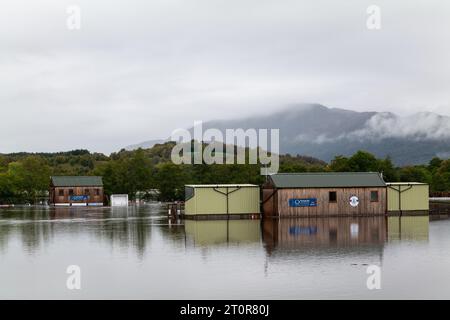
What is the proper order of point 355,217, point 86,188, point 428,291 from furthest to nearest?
point 86,188
point 355,217
point 428,291

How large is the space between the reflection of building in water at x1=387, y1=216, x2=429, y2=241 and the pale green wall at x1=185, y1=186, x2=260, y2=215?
35.1 feet

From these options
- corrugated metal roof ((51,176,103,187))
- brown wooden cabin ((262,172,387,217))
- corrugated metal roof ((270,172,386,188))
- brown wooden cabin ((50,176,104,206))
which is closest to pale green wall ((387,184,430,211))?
brown wooden cabin ((262,172,387,217))

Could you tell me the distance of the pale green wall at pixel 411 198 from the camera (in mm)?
53312

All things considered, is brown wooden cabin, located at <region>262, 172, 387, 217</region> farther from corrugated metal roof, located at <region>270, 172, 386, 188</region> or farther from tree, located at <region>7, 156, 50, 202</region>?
tree, located at <region>7, 156, 50, 202</region>

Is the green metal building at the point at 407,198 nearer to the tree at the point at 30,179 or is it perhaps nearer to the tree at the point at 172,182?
the tree at the point at 172,182

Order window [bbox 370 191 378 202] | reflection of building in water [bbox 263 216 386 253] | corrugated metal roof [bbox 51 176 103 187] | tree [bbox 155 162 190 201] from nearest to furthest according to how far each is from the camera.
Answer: reflection of building in water [bbox 263 216 386 253]
window [bbox 370 191 378 202]
corrugated metal roof [bbox 51 176 103 187]
tree [bbox 155 162 190 201]

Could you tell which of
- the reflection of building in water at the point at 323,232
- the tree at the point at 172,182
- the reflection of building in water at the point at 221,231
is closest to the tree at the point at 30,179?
the tree at the point at 172,182

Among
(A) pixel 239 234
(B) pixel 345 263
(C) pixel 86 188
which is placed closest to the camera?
(B) pixel 345 263

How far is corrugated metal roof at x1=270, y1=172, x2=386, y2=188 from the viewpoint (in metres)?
51.0

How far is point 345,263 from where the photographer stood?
83.7 feet

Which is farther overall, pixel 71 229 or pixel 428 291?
pixel 71 229

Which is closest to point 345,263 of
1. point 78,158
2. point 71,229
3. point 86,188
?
point 71,229

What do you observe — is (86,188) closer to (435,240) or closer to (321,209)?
(321,209)

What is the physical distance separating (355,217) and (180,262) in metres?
26.6
